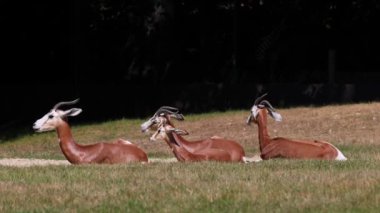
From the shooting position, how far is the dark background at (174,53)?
3117cm

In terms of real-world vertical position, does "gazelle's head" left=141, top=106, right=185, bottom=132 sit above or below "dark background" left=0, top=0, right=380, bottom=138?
above

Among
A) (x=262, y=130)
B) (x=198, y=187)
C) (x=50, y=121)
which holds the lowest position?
(x=262, y=130)

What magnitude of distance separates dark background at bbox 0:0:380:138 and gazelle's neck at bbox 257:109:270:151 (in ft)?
46.4

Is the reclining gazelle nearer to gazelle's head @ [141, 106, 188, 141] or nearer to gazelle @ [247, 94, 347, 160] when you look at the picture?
gazelle's head @ [141, 106, 188, 141]

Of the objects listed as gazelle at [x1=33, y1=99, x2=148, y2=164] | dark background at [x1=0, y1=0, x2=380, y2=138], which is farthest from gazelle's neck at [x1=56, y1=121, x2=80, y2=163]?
dark background at [x1=0, y1=0, x2=380, y2=138]

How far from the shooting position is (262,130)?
1569 centimetres

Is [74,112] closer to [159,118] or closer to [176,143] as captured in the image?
[159,118]

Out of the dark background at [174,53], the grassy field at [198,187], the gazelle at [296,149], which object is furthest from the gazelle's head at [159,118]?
the dark background at [174,53]

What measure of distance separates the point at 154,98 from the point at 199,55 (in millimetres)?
5574

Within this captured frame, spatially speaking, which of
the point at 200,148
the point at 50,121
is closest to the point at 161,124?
the point at 200,148

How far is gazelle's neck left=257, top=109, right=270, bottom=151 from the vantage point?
15.6m

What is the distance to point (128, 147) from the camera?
1495 cm

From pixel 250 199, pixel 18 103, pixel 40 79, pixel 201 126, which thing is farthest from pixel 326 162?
pixel 40 79

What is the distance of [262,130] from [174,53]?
18459 millimetres
